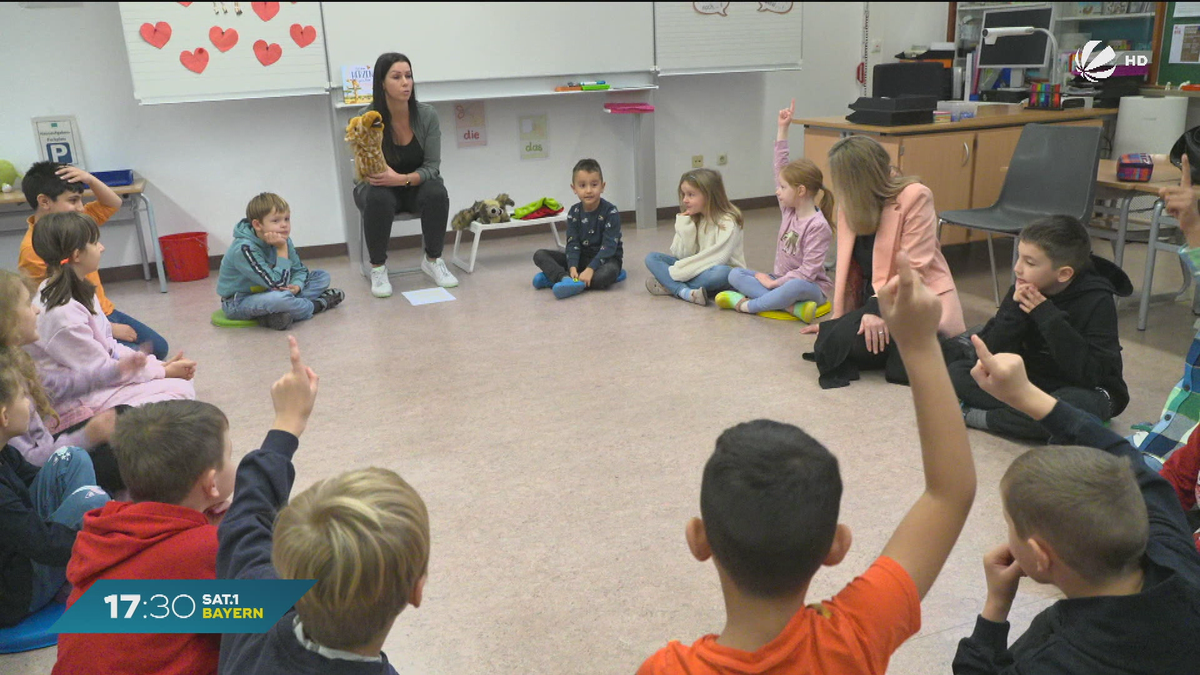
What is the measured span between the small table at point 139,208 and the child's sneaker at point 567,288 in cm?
216

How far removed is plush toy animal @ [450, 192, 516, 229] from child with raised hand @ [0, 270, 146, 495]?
2.74m

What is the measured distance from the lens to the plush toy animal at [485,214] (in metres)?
5.34

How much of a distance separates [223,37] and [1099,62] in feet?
17.4

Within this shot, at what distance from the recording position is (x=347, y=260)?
587 cm

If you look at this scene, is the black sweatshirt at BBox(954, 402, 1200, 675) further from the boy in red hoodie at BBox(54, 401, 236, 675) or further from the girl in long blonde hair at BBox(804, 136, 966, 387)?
the girl in long blonde hair at BBox(804, 136, 966, 387)

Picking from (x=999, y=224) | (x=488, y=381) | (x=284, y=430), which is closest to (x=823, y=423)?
(x=488, y=381)

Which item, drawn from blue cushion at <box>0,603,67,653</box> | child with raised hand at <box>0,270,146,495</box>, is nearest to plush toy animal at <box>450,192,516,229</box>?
child with raised hand at <box>0,270,146,495</box>

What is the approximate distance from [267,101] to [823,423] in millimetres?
4112

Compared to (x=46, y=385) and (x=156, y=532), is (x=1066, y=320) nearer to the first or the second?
(x=156, y=532)

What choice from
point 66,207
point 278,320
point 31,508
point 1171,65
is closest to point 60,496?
point 31,508

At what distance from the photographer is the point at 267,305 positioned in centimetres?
433

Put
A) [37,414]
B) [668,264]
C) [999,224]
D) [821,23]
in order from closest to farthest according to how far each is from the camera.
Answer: [37,414]
[999,224]
[668,264]
[821,23]

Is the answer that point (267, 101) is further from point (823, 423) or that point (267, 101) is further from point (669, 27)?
point (823, 423)

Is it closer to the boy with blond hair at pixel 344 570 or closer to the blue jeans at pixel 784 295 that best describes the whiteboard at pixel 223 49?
the blue jeans at pixel 784 295
